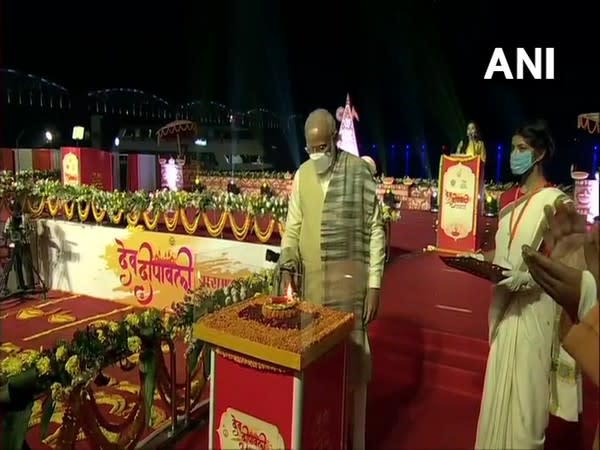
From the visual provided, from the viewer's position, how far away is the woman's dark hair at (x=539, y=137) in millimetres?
2115

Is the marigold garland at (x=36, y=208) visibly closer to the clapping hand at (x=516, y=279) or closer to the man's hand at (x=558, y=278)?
the clapping hand at (x=516, y=279)

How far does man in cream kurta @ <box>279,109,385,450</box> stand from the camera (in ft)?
7.76

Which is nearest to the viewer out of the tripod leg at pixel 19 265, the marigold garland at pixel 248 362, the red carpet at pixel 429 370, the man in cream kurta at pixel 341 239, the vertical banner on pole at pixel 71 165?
the marigold garland at pixel 248 362

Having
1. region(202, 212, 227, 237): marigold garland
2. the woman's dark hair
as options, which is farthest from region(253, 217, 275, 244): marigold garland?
the woman's dark hair

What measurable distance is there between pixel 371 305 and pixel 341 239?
0.34 metres

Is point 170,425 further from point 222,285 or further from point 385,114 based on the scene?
point 385,114

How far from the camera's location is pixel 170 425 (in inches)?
128

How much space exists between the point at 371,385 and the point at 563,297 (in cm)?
223

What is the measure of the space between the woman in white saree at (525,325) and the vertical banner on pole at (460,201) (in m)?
4.48

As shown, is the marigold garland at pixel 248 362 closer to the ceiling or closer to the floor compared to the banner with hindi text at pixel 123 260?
closer to the ceiling

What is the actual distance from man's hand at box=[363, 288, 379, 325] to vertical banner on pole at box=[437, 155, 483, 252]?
4522 mm

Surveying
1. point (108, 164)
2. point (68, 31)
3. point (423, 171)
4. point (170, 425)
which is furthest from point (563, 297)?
point (423, 171)

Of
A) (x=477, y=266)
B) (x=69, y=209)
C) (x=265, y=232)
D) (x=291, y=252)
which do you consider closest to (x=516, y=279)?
(x=477, y=266)

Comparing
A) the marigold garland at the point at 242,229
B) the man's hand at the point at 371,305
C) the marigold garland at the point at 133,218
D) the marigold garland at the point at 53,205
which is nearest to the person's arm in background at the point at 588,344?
the man's hand at the point at 371,305
